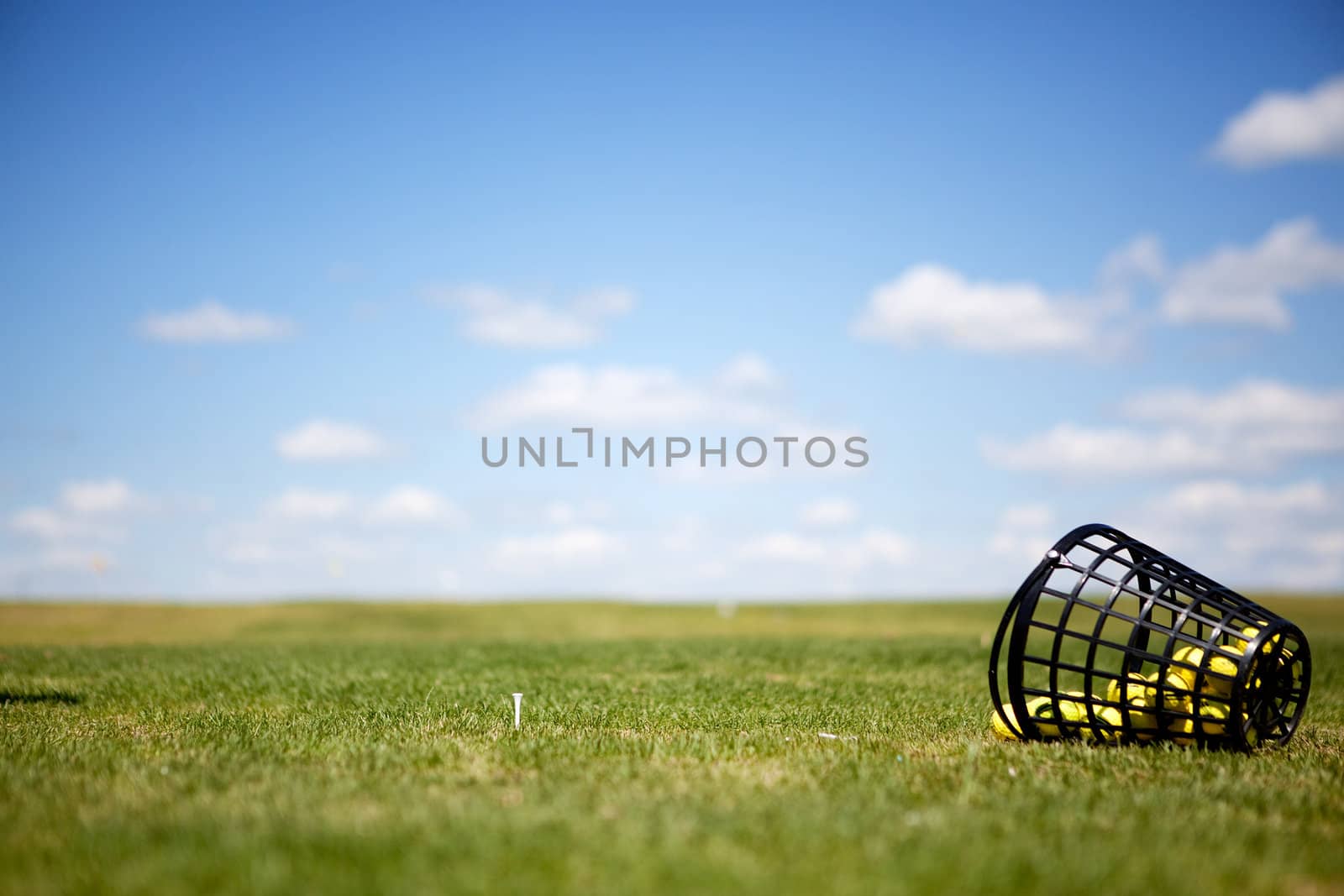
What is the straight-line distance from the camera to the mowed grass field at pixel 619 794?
561 centimetres

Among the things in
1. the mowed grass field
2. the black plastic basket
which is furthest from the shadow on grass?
the black plastic basket

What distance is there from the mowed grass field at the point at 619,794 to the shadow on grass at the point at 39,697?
0.29 ft

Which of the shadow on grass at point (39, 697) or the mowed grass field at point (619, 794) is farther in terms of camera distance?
the shadow on grass at point (39, 697)

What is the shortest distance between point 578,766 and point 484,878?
2915 mm

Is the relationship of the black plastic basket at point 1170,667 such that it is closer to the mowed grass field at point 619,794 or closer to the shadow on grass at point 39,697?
the mowed grass field at point 619,794

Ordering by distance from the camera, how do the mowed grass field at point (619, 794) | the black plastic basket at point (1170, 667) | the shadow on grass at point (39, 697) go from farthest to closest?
the shadow on grass at point (39, 697)
the black plastic basket at point (1170, 667)
the mowed grass field at point (619, 794)

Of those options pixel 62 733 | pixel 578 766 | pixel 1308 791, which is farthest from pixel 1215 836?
pixel 62 733

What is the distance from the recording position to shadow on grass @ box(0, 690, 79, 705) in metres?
13.5

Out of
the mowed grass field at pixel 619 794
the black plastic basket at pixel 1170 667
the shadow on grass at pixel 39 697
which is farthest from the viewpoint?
the shadow on grass at pixel 39 697

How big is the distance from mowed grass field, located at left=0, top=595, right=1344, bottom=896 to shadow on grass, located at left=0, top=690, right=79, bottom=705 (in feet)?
0.29

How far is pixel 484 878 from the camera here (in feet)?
17.6

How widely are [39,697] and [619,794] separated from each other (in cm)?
1050

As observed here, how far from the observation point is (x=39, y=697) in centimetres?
1395

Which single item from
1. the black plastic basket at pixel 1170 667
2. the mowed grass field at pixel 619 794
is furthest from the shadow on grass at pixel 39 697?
the black plastic basket at pixel 1170 667
